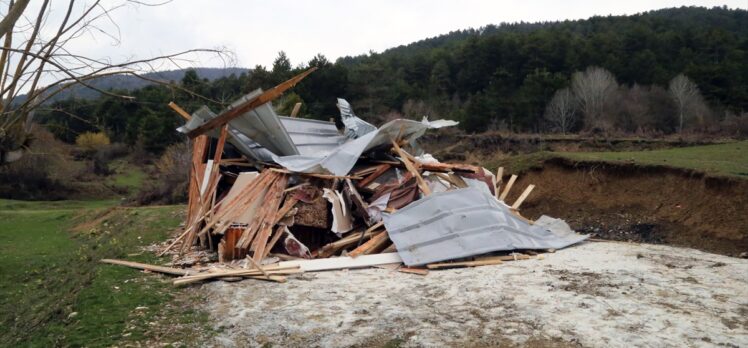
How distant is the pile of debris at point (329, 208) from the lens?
27.5 ft

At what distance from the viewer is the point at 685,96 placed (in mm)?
35219

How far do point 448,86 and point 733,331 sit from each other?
44455 mm

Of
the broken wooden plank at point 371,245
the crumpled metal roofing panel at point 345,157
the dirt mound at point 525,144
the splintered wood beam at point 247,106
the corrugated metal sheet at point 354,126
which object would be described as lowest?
the dirt mound at point 525,144

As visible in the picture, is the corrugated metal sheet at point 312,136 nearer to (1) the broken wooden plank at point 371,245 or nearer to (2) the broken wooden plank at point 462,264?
(1) the broken wooden plank at point 371,245

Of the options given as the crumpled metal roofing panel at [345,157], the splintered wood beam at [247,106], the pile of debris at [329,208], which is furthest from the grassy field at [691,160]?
the splintered wood beam at [247,106]

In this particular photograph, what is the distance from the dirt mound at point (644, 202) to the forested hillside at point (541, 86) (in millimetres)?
16551

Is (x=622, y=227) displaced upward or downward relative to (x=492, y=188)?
downward

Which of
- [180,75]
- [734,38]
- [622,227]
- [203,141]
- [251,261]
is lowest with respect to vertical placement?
[622,227]

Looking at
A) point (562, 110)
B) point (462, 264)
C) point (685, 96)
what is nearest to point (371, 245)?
point (462, 264)

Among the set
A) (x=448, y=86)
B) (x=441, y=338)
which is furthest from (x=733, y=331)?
(x=448, y=86)

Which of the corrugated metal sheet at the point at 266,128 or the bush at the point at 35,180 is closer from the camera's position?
the corrugated metal sheet at the point at 266,128

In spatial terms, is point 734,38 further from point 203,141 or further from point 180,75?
point 180,75

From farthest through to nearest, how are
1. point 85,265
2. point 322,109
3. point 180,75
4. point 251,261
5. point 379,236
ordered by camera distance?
point 322,109
point 85,265
point 379,236
point 251,261
point 180,75

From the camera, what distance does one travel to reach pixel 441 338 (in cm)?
523
